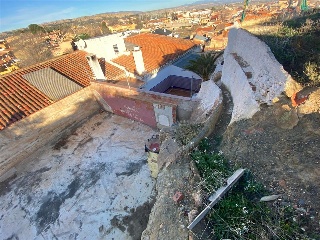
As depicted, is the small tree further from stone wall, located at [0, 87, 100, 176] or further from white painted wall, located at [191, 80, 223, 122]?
stone wall, located at [0, 87, 100, 176]

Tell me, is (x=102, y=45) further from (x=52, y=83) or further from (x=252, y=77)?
(x=252, y=77)

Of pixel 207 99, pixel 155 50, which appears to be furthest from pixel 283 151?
pixel 155 50

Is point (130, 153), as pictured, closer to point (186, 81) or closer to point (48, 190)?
point (48, 190)

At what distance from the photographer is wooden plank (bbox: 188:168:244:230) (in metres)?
4.43

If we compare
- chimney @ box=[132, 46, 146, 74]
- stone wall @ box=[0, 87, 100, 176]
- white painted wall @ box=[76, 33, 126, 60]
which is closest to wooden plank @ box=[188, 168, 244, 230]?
stone wall @ box=[0, 87, 100, 176]

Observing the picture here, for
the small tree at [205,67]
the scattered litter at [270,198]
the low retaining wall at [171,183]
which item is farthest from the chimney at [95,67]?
the scattered litter at [270,198]

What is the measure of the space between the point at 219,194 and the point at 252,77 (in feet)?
18.2

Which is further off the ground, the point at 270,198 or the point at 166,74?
the point at 270,198

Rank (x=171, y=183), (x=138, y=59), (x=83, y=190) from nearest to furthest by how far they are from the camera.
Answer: (x=171, y=183), (x=83, y=190), (x=138, y=59)

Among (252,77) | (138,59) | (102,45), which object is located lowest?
(138,59)

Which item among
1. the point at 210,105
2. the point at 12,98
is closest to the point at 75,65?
the point at 12,98

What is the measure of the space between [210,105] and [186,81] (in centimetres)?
648

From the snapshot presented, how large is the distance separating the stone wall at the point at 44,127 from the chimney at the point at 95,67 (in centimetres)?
114

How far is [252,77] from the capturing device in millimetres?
8422
